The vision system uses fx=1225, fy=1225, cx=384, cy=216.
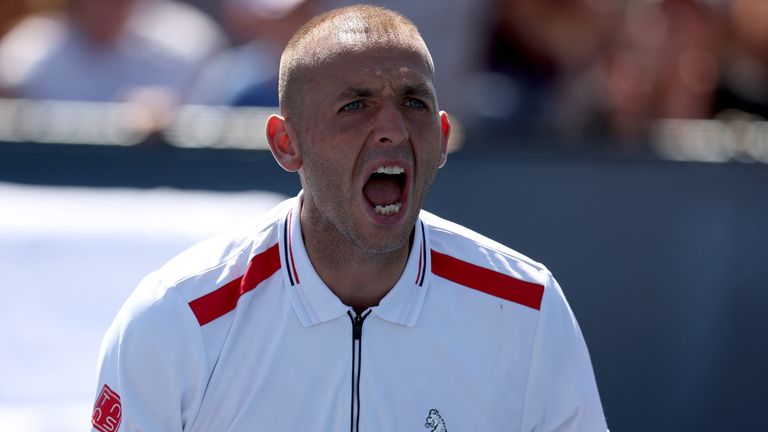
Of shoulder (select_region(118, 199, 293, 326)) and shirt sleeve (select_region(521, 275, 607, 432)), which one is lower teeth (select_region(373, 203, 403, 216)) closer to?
shoulder (select_region(118, 199, 293, 326))

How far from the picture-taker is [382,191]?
2.64 metres

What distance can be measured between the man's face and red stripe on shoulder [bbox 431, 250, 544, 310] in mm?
218

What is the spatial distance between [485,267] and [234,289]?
57 centimetres

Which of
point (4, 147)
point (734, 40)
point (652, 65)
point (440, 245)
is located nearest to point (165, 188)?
point (4, 147)

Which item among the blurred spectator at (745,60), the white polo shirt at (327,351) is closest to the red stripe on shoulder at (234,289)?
the white polo shirt at (327,351)

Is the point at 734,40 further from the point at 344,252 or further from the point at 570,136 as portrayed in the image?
the point at 344,252

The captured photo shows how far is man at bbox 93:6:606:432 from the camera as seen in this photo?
2.49 m

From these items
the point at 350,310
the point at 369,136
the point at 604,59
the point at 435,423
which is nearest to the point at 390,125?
the point at 369,136

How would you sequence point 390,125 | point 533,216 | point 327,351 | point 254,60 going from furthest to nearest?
point 254,60, point 533,216, point 327,351, point 390,125

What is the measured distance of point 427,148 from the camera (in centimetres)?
252

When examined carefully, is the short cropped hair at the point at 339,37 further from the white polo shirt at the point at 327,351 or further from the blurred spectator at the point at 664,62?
the blurred spectator at the point at 664,62

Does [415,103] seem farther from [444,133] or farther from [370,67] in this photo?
[444,133]

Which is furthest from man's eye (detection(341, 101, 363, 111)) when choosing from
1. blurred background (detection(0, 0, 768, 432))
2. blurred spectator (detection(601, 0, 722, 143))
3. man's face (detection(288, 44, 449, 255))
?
blurred spectator (detection(601, 0, 722, 143))

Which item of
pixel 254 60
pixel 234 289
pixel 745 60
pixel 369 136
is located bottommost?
pixel 234 289
